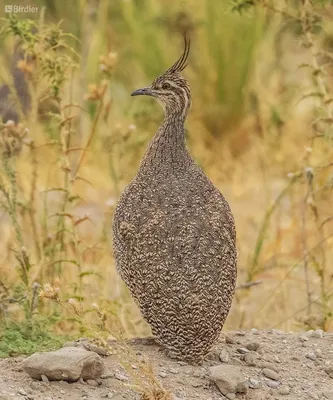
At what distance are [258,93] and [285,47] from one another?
97.9 inches

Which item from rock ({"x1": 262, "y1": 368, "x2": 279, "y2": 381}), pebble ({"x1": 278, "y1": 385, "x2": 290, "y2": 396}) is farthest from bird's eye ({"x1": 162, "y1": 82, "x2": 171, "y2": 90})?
pebble ({"x1": 278, "y1": 385, "x2": 290, "y2": 396})

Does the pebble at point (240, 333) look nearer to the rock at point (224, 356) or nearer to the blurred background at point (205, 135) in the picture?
the rock at point (224, 356)

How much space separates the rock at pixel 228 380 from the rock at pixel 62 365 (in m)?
0.54

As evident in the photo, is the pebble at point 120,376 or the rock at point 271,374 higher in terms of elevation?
the rock at point 271,374

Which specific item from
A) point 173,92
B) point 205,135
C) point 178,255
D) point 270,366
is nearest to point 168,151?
point 173,92

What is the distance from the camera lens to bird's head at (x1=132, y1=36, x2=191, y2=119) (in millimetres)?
4926

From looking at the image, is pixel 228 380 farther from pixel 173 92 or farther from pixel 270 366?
pixel 173 92

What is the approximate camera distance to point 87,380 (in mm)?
4156

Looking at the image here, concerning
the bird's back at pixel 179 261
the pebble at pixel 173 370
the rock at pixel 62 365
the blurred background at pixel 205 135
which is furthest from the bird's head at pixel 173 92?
the rock at pixel 62 365

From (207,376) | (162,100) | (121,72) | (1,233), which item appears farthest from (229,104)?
(207,376)

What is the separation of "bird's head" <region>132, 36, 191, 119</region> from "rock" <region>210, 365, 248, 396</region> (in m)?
1.34

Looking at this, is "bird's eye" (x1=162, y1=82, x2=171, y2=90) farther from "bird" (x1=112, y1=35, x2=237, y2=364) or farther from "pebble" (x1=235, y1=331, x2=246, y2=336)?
"pebble" (x1=235, y1=331, x2=246, y2=336)

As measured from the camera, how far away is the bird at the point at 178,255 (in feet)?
14.5

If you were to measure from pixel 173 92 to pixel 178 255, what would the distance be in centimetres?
95
